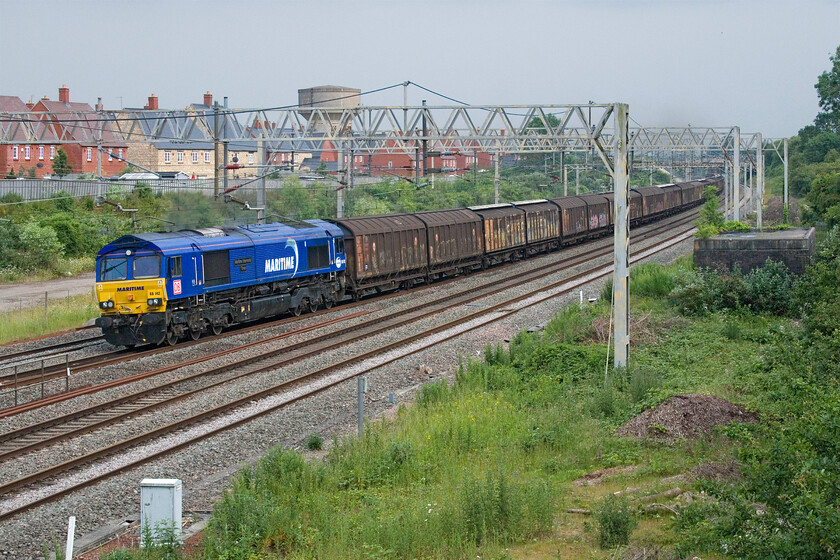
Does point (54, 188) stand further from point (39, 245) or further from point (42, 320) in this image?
point (42, 320)

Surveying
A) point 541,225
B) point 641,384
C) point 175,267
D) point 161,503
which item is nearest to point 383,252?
point 175,267

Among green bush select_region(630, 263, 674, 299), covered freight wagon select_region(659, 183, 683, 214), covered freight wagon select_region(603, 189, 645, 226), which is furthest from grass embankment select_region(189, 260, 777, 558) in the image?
covered freight wagon select_region(659, 183, 683, 214)

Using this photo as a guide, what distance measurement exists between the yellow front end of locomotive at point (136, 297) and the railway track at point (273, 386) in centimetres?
302

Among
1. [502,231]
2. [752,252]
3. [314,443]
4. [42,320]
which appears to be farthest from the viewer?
[502,231]

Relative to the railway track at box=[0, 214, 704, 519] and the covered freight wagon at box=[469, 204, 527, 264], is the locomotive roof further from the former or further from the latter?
the covered freight wagon at box=[469, 204, 527, 264]

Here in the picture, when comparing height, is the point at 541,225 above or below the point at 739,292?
above

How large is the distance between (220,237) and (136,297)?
3.37 m

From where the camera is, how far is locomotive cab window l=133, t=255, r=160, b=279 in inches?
867

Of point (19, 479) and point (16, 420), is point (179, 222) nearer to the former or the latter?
point (16, 420)

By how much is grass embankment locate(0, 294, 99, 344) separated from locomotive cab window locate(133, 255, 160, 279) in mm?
4896

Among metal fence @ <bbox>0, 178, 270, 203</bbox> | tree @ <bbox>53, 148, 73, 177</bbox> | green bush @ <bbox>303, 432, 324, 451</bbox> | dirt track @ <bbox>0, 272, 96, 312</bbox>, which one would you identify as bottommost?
green bush @ <bbox>303, 432, 324, 451</bbox>

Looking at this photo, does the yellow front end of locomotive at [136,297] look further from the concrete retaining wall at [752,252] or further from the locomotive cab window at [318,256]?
the concrete retaining wall at [752,252]

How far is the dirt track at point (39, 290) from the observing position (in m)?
32.0

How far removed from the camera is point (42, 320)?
26234 millimetres
